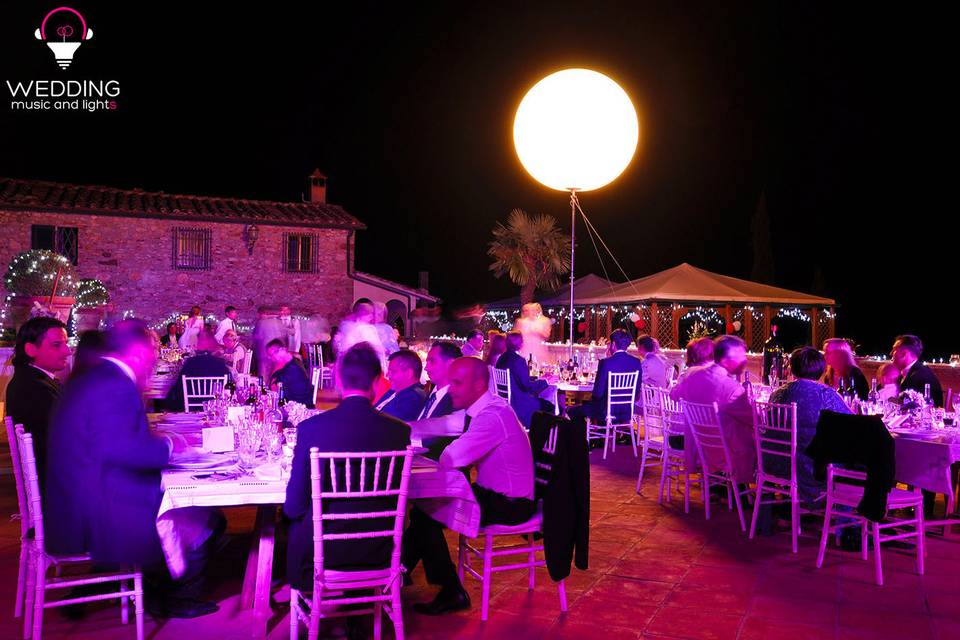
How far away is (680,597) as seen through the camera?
3924 millimetres

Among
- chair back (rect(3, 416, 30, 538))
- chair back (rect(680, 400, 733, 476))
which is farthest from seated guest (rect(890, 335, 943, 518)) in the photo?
chair back (rect(3, 416, 30, 538))

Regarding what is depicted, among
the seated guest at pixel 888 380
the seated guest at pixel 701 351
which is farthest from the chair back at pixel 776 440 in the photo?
the seated guest at pixel 888 380

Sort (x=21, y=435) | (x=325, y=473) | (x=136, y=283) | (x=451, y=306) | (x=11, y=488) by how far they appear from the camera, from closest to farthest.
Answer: (x=325, y=473) < (x=21, y=435) < (x=11, y=488) < (x=136, y=283) < (x=451, y=306)

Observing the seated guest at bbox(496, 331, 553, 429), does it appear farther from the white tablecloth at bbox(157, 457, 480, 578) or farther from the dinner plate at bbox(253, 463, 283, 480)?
the dinner plate at bbox(253, 463, 283, 480)

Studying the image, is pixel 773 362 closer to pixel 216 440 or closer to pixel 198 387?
pixel 198 387

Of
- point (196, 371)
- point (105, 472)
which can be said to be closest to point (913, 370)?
point (105, 472)

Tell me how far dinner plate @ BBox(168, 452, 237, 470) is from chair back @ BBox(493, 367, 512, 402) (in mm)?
4323

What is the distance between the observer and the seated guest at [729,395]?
521 cm

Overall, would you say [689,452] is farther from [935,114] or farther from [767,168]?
[767,168]

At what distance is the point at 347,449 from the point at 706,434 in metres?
3.29

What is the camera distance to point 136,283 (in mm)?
18969

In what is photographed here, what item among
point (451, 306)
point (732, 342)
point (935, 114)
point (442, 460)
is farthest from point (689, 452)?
point (451, 306)

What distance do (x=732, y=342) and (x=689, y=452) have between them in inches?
34.3

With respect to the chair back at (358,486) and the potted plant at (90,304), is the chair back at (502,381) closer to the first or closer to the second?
the chair back at (358,486)
